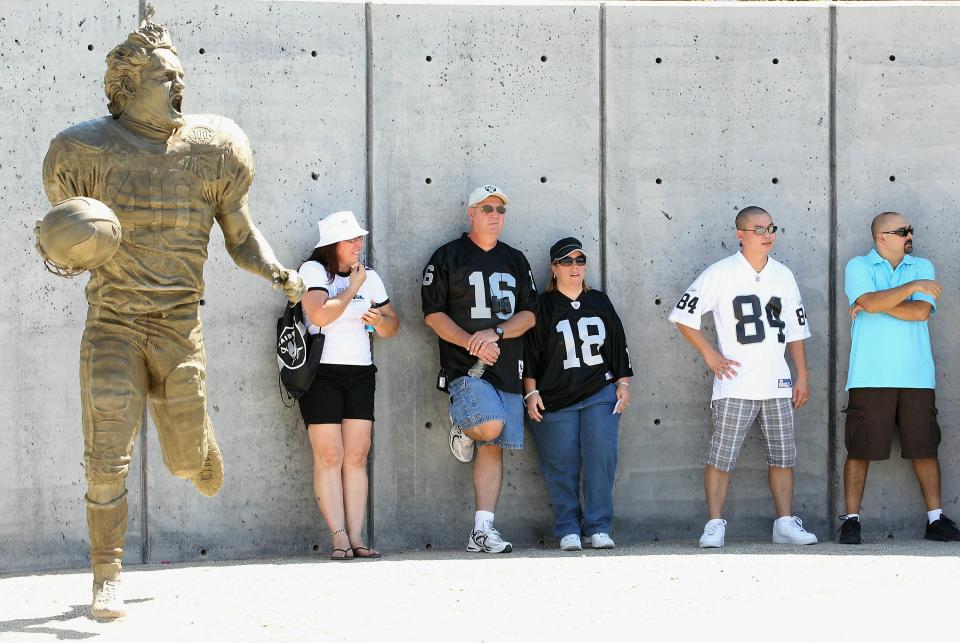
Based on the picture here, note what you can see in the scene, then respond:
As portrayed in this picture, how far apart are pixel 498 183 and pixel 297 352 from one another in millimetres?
1751

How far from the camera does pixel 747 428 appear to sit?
27.8 ft

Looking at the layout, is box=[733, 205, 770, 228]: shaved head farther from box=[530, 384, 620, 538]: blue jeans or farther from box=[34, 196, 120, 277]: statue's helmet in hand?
box=[34, 196, 120, 277]: statue's helmet in hand

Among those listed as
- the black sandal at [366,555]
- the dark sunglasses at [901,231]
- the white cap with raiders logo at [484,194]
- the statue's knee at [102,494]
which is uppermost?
the white cap with raiders logo at [484,194]

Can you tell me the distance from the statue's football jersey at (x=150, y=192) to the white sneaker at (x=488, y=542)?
2.59 m

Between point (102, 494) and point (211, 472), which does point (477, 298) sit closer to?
point (211, 472)

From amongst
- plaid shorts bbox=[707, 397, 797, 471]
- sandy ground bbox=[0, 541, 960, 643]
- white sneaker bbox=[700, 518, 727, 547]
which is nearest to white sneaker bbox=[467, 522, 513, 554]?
sandy ground bbox=[0, 541, 960, 643]

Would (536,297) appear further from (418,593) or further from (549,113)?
(418,593)

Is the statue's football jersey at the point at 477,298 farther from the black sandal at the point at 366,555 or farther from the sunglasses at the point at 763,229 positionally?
the sunglasses at the point at 763,229

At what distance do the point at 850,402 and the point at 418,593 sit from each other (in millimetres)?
3526

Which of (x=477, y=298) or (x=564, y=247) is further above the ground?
(x=564, y=247)

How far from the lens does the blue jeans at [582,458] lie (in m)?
8.27

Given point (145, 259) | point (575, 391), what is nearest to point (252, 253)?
point (145, 259)

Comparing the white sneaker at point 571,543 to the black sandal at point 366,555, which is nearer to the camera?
the black sandal at point 366,555

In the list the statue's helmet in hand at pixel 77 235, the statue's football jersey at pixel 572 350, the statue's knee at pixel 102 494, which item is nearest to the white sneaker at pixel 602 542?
the statue's football jersey at pixel 572 350
